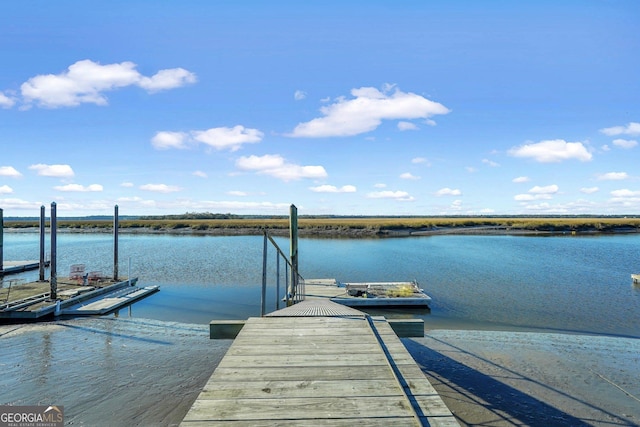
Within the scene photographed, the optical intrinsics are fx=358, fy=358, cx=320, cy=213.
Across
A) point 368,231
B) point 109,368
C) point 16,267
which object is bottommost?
point 109,368

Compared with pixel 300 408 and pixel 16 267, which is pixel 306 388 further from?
pixel 16 267

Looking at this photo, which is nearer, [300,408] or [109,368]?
[300,408]

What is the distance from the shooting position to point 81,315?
47.7ft

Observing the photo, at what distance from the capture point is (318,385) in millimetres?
3854

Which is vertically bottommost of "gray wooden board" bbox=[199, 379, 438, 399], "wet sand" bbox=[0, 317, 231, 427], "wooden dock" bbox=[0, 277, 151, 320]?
"wet sand" bbox=[0, 317, 231, 427]

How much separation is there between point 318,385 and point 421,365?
6.34 meters

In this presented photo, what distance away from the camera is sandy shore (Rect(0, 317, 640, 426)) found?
6.97 meters

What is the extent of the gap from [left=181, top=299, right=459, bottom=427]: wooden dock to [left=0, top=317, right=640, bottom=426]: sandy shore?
3182 mm

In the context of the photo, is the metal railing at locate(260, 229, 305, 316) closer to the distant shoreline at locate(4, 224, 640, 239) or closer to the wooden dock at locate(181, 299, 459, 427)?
the wooden dock at locate(181, 299, 459, 427)

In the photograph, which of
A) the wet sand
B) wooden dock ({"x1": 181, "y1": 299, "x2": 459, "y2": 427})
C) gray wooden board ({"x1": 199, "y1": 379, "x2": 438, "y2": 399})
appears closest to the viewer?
wooden dock ({"x1": 181, "y1": 299, "x2": 459, "y2": 427})

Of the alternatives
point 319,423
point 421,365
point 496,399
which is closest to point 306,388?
point 319,423

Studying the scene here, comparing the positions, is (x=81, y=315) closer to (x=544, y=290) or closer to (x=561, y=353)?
(x=561, y=353)

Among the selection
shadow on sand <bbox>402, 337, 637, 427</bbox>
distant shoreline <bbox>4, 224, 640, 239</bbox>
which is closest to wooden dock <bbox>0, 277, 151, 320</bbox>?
shadow on sand <bbox>402, 337, 637, 427</bbox>

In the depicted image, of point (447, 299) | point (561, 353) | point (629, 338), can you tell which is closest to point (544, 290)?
point (447, 299)
